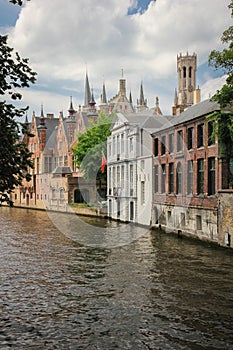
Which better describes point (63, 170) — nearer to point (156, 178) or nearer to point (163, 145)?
Result: point (156, 178)

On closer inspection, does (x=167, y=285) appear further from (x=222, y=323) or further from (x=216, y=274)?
(x=222, y=323)

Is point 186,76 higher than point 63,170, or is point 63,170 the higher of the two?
point 186,76

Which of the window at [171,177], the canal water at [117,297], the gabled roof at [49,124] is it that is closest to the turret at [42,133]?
the gabled roof at [49,124]

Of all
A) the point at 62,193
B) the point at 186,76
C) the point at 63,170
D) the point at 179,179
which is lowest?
the point at 62,193

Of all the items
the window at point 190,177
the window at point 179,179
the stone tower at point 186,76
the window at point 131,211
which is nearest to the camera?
the window at point 190,177

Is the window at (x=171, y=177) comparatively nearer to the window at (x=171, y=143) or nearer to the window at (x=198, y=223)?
the window at (x=171, y=143)

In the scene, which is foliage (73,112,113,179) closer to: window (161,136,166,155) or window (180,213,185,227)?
window (161,136,166,155)

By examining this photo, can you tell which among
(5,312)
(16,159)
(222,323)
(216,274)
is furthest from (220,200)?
(16,159)

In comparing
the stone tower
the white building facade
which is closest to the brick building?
the white building facade

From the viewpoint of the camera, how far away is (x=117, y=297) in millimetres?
15211

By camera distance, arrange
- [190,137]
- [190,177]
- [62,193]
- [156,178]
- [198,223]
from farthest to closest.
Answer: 1. [62,193]
2. [156,178]
3. [190,137]
4. [190,177]
5. [198,223]

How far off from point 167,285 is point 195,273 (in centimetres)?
232

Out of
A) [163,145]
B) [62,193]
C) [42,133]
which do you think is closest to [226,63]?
[163,145]

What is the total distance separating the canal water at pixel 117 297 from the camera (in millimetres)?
11531
